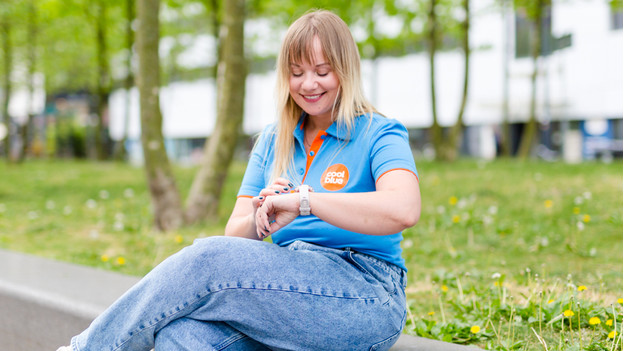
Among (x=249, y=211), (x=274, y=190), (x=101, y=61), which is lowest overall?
(x=249, y=211)

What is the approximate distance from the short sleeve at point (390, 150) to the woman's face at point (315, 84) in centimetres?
22

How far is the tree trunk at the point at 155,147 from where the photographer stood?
603 cm

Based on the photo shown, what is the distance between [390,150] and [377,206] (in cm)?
23

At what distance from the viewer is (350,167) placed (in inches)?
83.4

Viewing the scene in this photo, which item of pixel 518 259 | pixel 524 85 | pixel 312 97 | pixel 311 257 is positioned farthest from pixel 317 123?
pixel 524 85

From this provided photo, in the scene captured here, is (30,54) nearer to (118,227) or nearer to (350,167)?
(118,227)

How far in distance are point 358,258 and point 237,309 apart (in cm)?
44

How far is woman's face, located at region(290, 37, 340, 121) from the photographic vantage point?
2137mm

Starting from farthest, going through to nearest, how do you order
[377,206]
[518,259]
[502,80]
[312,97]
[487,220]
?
[502,80] < [487,220] < [518,259] < [312,97] < [377,206]

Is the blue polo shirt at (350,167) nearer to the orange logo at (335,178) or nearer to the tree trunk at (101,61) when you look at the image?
the orange logo at (335,178)

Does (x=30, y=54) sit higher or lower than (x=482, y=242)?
higher

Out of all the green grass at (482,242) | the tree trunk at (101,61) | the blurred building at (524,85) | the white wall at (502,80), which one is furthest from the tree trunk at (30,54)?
the white wall at (502,80)

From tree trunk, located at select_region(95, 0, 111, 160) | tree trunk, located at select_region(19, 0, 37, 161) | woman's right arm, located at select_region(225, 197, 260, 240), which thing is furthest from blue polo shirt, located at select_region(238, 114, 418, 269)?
tree trunk, located at select_region(95, 0, 111, 160)

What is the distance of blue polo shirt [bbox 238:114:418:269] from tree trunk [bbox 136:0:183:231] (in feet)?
13.5
